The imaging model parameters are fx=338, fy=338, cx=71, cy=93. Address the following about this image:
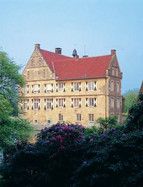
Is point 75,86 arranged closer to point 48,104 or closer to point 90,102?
point 90,102

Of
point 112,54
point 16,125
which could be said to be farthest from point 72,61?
point 16,125

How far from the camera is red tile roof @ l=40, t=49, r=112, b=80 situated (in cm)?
5322

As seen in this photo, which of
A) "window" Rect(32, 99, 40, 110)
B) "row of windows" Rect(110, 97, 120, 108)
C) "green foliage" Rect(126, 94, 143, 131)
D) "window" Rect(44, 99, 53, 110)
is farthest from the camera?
"window" Rect(32, 99, 40, 110)

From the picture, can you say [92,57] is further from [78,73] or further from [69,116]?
[69,116]

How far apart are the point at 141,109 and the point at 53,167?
4067mm

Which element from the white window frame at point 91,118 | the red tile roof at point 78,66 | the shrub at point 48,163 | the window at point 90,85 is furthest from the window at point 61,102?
the shrub at point 48,163

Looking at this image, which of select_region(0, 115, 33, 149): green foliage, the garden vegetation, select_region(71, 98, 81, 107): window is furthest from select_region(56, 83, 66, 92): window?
the garden vegetation

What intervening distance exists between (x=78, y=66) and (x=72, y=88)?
394cm

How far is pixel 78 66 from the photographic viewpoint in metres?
56.1

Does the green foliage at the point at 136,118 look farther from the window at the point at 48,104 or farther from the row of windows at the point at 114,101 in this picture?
the window at the point at 48,104

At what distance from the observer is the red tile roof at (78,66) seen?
175ft

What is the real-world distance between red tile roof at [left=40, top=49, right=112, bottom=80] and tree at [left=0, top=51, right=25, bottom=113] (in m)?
21.2

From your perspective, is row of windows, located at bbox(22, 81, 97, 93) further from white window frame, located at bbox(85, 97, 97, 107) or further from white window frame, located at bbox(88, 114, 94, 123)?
white window frame, located at bbox(88, 114, 94, 123)

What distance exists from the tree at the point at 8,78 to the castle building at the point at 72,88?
1759 cm
